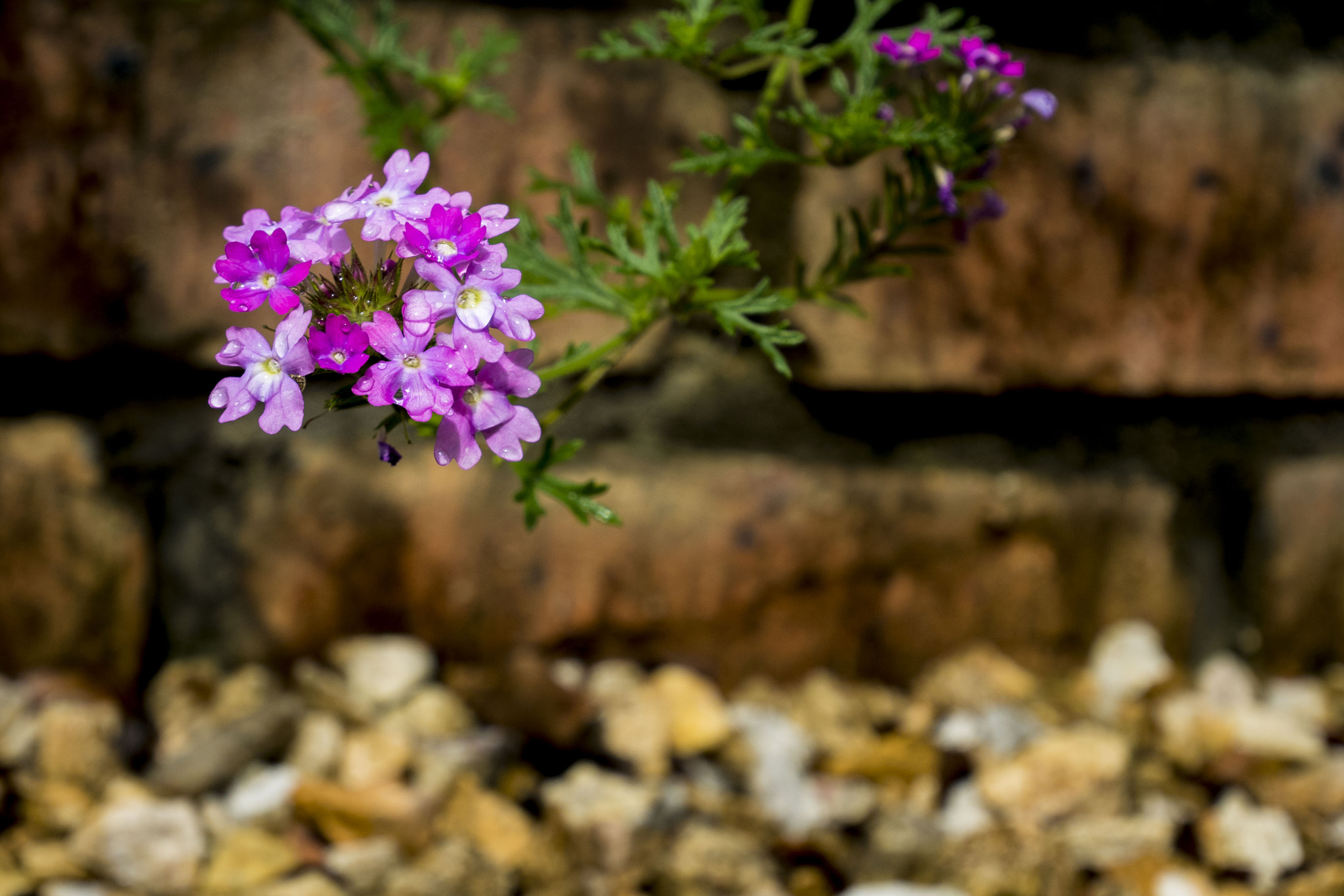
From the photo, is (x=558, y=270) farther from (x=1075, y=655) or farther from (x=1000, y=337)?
(x=1075, y=655)

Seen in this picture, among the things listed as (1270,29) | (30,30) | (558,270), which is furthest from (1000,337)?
(30,30)

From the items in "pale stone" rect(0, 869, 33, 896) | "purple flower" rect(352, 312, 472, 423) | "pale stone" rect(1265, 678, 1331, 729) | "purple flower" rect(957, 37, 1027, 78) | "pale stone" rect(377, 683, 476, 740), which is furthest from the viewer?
"pale stone" rect(1265, 678, 1331, 729)

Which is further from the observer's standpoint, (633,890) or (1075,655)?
(1075,655)

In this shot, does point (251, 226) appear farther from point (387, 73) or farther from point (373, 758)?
point (373, 758)

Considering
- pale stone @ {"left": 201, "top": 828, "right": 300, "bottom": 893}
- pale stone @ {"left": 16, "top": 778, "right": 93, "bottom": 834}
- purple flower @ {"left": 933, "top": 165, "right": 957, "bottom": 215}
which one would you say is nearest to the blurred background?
pale stone @ {"left": 16, "top": 778, "right": 93, "bottom": 834}

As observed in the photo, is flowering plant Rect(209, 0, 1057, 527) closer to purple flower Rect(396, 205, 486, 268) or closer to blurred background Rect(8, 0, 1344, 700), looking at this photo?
purple flower Rect(396, 205, 486, 268)

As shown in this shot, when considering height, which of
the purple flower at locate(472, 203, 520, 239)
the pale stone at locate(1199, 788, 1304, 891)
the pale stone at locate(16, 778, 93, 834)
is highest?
the purple flower at locate(472, 203, 520, 239)

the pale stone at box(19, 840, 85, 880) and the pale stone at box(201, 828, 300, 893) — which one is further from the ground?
the pale stone at box(19, 840, 85, 880)

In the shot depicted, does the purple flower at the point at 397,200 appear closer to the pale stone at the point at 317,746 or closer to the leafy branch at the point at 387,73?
the leafy branch at the point at 387,73
